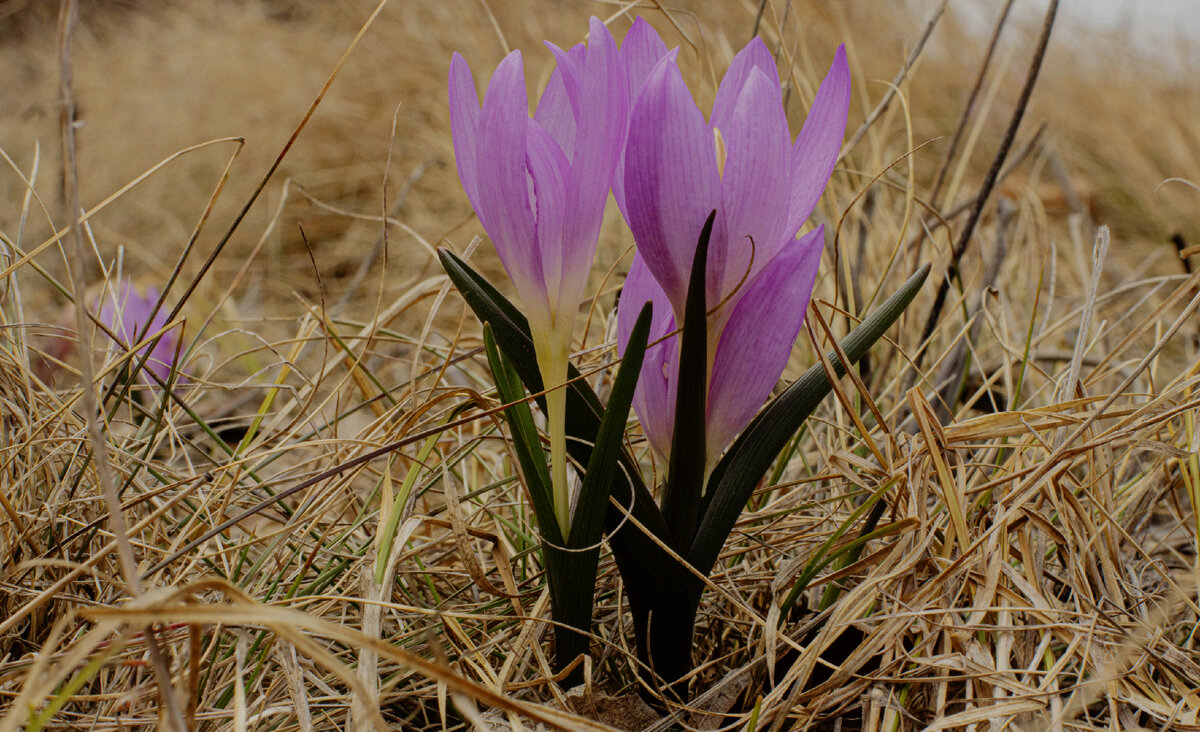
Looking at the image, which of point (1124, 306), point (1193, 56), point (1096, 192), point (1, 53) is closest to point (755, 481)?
point (1124, 306)

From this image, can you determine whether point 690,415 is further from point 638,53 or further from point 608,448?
point 638,53

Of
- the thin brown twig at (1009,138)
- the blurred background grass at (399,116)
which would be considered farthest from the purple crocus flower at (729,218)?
the blurred background grass at (399,116)

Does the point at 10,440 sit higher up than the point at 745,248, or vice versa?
the point at 745,248

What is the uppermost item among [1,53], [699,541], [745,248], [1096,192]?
[1,53]

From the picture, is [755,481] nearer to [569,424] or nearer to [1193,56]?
[569,424]

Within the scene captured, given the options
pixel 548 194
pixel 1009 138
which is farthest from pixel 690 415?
pixel 1009 138

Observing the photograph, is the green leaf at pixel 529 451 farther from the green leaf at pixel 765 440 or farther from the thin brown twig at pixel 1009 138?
the thin brown twig at pixel 1009 138

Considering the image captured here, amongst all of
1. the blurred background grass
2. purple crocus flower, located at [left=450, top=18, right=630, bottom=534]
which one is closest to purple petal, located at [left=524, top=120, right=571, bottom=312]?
purple crocus flower, located at [left=450, top=18, right=630, bottom=534]
